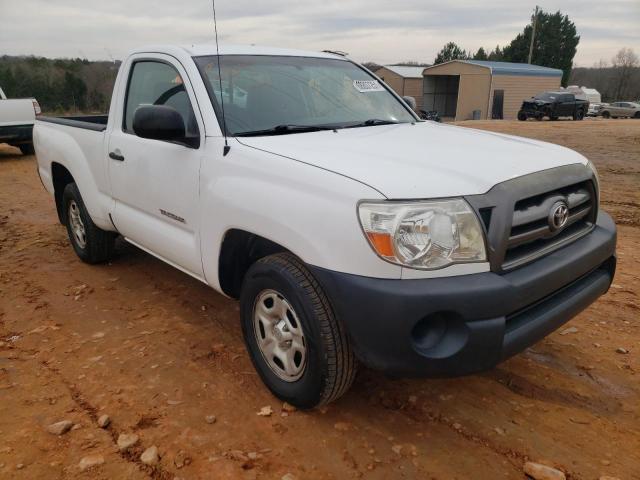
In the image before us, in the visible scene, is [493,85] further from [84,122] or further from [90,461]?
[90,461]

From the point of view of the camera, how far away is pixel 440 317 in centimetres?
217

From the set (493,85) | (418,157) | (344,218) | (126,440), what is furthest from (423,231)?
(493,85)

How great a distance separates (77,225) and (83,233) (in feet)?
0.49

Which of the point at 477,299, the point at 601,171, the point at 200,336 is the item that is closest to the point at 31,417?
the point at 200,336

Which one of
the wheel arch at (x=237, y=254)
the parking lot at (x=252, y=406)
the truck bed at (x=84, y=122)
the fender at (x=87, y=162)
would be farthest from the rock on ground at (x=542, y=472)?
the truck bed at (x=84, y=122)

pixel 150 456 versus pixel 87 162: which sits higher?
pixel 87 162

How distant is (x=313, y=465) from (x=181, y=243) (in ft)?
5.11

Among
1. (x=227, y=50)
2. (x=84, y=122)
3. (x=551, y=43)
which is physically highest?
(x=551, y=43)

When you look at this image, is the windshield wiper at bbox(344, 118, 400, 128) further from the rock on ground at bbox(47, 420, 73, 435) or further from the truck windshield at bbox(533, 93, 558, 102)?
the truck windshield at bbox(533, 93, 558, 102)

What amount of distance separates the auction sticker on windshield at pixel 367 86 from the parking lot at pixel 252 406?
186cm

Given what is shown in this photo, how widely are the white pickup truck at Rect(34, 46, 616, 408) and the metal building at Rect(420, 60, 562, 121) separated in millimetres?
33923

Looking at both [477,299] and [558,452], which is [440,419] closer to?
[558,452]

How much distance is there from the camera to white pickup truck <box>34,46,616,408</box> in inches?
83.5

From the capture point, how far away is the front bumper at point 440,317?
208 centimetres
